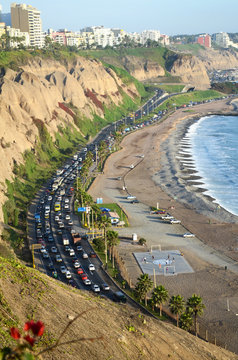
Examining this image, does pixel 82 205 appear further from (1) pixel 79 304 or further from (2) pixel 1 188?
(1) pixel 79 304

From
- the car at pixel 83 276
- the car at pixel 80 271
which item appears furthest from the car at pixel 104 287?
the car at pixel 80 271

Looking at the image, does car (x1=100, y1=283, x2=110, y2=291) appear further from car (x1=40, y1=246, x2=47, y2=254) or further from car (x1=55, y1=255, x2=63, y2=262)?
car (x1=40, y1=246, x2=47, y2=254)

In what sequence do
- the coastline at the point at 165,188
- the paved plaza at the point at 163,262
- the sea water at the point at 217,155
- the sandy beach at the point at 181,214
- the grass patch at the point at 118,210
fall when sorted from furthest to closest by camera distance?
the sea water at the point at 217,155
the grass patch at the point at 118,210
the coastline at the point at 165,188
the paved plaza at the point at 163,262
the sandy beach at the point at 181,214

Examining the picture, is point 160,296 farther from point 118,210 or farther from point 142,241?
point 118,210

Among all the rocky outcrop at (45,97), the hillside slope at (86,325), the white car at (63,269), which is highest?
the rocky outcrop at (45,97)

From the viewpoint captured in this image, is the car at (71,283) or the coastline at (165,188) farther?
the coastline at (165,188)

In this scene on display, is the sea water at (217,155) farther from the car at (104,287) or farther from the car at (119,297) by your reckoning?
the car at (119,297)

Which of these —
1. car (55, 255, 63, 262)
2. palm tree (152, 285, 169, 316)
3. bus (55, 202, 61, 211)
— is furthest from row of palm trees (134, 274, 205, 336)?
bus (55, 202, 61, 211)
